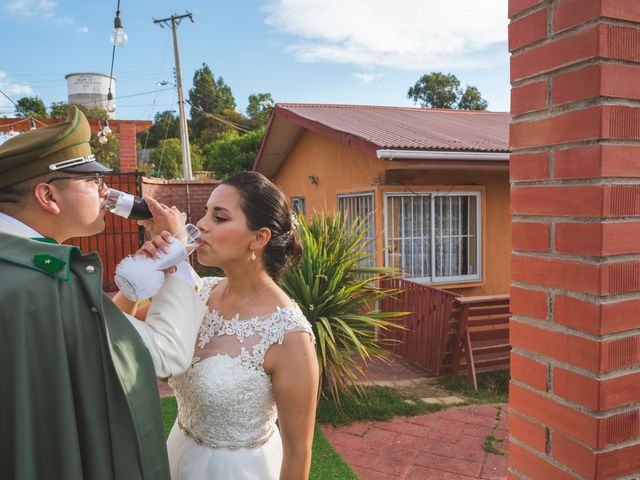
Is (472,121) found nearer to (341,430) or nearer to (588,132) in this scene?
(341,430)

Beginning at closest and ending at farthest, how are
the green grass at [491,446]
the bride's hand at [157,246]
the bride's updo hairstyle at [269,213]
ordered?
the bride's hand at [157,246]
the bride's updo hairstyle at [269,213]
the green grass at [491,446]

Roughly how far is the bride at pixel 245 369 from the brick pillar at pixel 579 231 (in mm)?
781

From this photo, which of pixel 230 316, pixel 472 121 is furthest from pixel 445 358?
pixel 472 121

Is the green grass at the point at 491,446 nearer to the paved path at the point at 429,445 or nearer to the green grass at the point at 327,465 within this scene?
the paved path at the point at 429,445

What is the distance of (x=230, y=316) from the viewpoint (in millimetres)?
2156

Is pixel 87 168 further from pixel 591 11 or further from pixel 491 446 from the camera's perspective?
pixel 491 446

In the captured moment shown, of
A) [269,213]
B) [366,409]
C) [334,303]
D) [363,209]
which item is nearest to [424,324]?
[366,409]

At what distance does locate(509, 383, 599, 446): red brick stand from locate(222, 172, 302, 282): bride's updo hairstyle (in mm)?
1133

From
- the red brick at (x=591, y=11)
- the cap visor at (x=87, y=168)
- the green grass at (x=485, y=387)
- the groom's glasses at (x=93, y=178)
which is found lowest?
the green grass at (x=485, y=387)

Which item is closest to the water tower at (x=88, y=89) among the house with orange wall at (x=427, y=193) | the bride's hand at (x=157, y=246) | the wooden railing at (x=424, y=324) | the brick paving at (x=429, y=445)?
the house with orange wall at (x=427, y=193)

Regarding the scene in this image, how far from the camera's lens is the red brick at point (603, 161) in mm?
1316

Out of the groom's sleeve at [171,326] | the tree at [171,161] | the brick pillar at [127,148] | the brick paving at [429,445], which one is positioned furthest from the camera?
the tree at [171,161]

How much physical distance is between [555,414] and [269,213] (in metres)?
1.29

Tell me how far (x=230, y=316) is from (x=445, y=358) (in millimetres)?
5020
